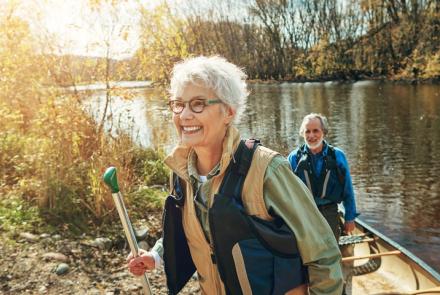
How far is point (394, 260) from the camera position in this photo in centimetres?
553

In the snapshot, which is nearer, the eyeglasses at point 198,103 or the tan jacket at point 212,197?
the tan jacket at point 212,197

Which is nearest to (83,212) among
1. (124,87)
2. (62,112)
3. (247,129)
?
(62,112)

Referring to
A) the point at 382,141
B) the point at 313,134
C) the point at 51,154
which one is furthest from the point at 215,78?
the point at 382,141

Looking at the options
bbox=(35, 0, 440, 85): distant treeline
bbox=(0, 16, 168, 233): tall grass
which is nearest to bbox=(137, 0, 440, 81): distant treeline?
bbox=(35, 0, 440, 85): distant treeline

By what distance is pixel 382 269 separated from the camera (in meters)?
5.67

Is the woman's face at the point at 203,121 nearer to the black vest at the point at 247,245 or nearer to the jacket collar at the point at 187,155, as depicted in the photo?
the jacket collar at the point at 187,155

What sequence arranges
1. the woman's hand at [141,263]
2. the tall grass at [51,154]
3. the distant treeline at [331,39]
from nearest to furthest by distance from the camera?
the woman's hand at [141,263]
the tall grass at [51,154]
the distant treeline at [331,39]

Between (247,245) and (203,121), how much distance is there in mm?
563

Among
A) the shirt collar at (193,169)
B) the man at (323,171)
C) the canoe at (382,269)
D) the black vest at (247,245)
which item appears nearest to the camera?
the black vest at (247,245)

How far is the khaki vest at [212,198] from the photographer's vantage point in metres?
1.64

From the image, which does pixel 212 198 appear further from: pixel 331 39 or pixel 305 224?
pixel 331 39

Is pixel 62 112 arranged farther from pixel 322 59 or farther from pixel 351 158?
pixel 322 59

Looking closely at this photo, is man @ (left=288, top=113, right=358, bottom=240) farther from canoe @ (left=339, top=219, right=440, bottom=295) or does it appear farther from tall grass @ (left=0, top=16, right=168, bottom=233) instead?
tall grass @ (left=0, top=16, right=168, bottom=233)

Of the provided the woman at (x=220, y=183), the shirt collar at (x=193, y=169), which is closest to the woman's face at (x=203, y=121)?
the woman at (x=220, y=183)
